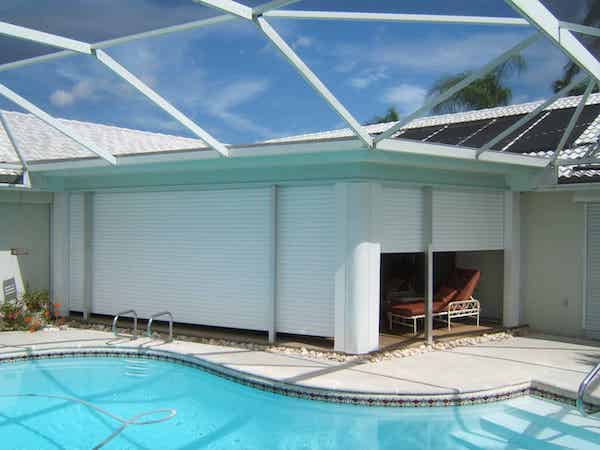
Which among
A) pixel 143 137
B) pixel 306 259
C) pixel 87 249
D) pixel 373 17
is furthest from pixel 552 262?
pixel 143 137

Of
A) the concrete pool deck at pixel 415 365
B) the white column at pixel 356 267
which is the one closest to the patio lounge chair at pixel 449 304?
the concrete pool deck at pixel 415 365

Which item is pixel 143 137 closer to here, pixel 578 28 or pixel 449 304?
pixel 449 304

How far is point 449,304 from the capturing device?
12031mm

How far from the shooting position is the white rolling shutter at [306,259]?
33.7 feet

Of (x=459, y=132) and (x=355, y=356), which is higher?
(x=459, y=132)

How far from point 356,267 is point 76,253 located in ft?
23.1

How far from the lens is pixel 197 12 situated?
6926 mm

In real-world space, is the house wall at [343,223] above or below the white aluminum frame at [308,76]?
below

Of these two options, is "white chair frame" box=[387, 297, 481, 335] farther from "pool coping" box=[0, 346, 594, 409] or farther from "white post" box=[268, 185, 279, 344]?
"pool coping" box=[0, 346, 594, 409]

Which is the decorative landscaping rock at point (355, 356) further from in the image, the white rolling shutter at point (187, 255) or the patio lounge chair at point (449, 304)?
the patio lounge chair at point (449, 304)

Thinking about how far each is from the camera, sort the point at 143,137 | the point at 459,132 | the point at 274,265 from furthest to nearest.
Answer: the point at 143,137 → the point at 459,132 → the point at 274,265

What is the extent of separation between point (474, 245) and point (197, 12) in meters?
7.47

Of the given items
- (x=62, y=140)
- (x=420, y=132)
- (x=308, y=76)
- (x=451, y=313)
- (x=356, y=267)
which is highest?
(x=420, y=132)

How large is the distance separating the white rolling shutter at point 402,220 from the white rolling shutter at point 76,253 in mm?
7094
